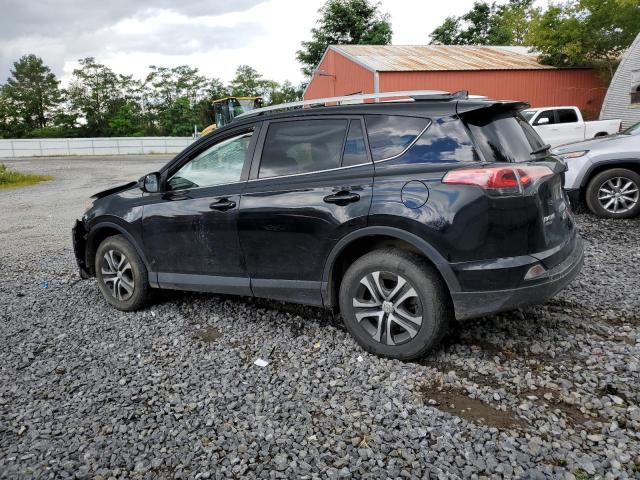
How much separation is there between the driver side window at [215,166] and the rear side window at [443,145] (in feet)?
4.72

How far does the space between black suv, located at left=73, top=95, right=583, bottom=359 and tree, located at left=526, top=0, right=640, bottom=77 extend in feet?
76.5

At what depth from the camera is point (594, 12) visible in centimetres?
2234

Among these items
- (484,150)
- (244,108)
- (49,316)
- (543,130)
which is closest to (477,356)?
(484,150)

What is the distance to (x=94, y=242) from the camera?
4.88 metres

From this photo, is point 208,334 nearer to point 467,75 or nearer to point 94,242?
point 94,242

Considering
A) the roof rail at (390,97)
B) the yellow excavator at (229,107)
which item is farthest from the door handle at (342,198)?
the yellow excavator at (229,107)

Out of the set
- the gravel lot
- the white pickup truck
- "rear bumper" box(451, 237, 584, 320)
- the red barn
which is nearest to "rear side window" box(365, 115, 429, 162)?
"rear bumper" box(451, 237, 584, 320)

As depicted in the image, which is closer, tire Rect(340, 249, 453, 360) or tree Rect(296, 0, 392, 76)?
tire Rect(340, 249, 453, 360)

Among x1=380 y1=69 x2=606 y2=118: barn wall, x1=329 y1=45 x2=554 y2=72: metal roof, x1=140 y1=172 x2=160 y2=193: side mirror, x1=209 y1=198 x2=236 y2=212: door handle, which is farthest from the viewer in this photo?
x1=329 y1=45 x2=554 y2=72: metal roof

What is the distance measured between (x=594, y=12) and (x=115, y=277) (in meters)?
25.1

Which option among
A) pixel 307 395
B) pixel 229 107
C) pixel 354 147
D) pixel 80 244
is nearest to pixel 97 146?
pixel 229 107

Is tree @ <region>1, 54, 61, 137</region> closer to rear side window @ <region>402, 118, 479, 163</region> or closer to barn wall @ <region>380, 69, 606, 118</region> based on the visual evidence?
barn wall @ <region>380, 69, 606, 118</region>

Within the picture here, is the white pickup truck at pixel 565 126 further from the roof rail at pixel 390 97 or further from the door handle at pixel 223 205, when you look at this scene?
the door handle at pixel 223 205

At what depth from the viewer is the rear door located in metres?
3.40
